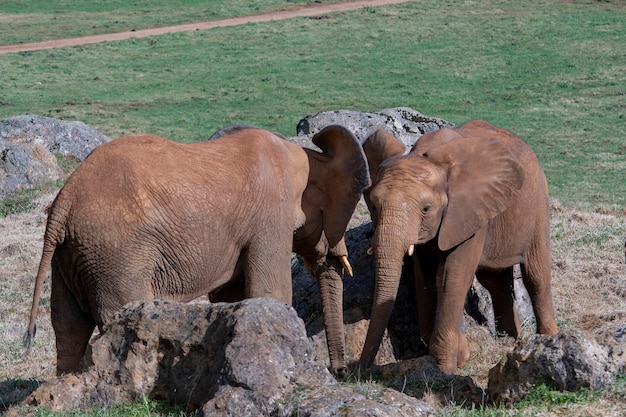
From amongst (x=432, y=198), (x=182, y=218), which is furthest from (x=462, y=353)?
(x=182, y=218)

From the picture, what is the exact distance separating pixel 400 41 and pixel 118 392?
34.2 meters

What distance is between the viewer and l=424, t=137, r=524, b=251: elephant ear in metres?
9.95

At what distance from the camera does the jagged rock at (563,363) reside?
7.20 m

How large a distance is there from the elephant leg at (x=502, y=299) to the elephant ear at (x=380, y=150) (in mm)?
1585

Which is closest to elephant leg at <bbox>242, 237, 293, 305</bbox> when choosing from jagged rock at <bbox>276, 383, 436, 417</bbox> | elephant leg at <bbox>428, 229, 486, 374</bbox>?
elephant leg at <bbox>428, 229, 486, 374</bbox>

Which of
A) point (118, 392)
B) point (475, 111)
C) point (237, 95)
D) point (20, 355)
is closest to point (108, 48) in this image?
point (237, 95)

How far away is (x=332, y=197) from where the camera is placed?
9.96m

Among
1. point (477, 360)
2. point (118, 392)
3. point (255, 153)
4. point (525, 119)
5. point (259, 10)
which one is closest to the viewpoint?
point (118, 392)

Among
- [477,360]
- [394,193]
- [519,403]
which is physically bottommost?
[477,360]

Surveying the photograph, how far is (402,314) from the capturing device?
11227mm

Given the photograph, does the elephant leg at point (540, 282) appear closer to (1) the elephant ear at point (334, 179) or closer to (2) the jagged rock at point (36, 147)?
(1) the elephant ear at point (334, 179)

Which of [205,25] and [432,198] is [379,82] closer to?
[205,25]

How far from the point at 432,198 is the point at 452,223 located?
1.05 feet

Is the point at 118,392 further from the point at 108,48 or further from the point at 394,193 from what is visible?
the point at 108,48
